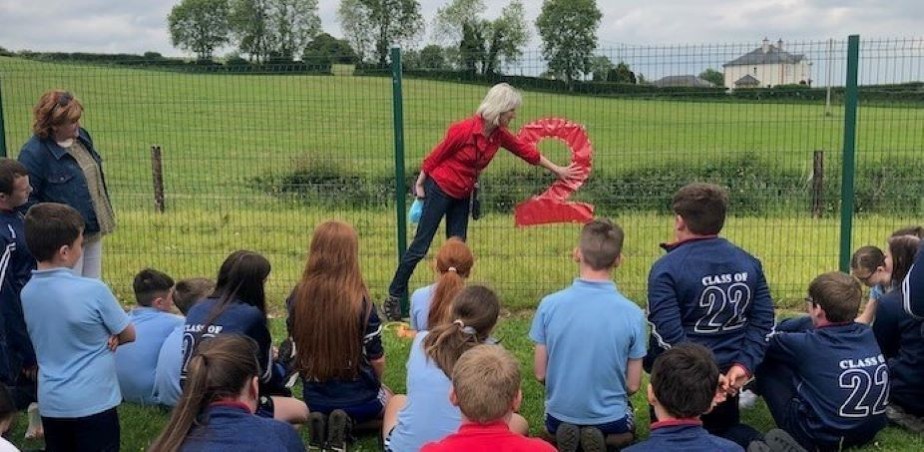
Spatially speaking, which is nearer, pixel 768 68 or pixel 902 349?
pixel 902 349

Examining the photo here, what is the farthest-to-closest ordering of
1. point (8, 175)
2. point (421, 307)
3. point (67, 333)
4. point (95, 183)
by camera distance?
point (95, 183) < point (421, 307) < point (8, 175) < point (67, 333)

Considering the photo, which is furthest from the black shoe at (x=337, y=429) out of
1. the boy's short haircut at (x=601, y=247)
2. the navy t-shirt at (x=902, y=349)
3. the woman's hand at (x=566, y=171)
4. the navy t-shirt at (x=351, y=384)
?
the woman's hand at (x=566, y=171)

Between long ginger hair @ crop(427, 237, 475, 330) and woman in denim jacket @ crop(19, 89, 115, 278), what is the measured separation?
2479 mm

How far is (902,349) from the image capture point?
4887 millimetres

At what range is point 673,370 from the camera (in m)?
3.06

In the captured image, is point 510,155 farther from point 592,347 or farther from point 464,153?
point 592,347

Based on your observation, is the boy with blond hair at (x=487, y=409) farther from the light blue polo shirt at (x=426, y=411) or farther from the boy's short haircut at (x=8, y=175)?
the boy's short haircut at (x=8, y=175)

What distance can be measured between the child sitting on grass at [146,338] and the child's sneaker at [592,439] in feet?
8.51

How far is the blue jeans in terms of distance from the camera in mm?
6934

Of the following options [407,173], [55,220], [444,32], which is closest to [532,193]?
[407,173]

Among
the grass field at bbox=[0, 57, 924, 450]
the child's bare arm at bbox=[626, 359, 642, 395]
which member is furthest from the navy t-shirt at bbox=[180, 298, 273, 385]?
the grass field at bbox=[0, 57, 924, 450]

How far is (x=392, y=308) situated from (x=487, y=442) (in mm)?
4477

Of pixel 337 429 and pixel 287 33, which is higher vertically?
pixel 287 33

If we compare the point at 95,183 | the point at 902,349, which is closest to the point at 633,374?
the point at 902,349
